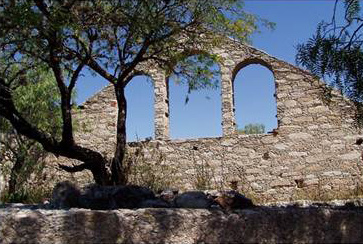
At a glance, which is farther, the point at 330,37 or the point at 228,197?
the point at 330,37

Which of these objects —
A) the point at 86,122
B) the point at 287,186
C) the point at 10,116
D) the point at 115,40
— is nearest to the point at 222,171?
the point at 287,186

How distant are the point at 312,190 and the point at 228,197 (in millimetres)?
6107

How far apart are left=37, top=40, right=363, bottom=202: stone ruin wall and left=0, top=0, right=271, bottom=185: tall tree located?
280 centimetres

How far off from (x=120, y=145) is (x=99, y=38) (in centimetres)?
160

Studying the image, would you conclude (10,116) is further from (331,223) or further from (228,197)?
(331,223)

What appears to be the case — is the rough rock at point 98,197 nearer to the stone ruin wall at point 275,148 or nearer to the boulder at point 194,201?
the boulder at point 194,201

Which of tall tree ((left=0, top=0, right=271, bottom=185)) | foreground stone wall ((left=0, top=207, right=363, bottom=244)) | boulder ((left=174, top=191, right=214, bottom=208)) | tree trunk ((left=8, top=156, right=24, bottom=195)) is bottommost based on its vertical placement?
foreground stone wall ((left=0, top=207, right=363, bottom=244))

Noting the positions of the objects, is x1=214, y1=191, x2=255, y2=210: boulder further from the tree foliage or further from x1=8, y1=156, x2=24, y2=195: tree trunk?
the tree foliage

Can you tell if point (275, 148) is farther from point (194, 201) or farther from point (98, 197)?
point (98, 197)

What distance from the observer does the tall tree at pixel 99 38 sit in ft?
17.1

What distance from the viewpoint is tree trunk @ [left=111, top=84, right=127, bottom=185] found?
6.60m

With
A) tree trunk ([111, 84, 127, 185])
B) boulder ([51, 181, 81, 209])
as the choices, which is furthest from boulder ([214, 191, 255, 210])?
tree trunk ([111, 84, 127, 185])

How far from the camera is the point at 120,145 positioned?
22.1 feet

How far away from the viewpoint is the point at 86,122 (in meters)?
10.9
